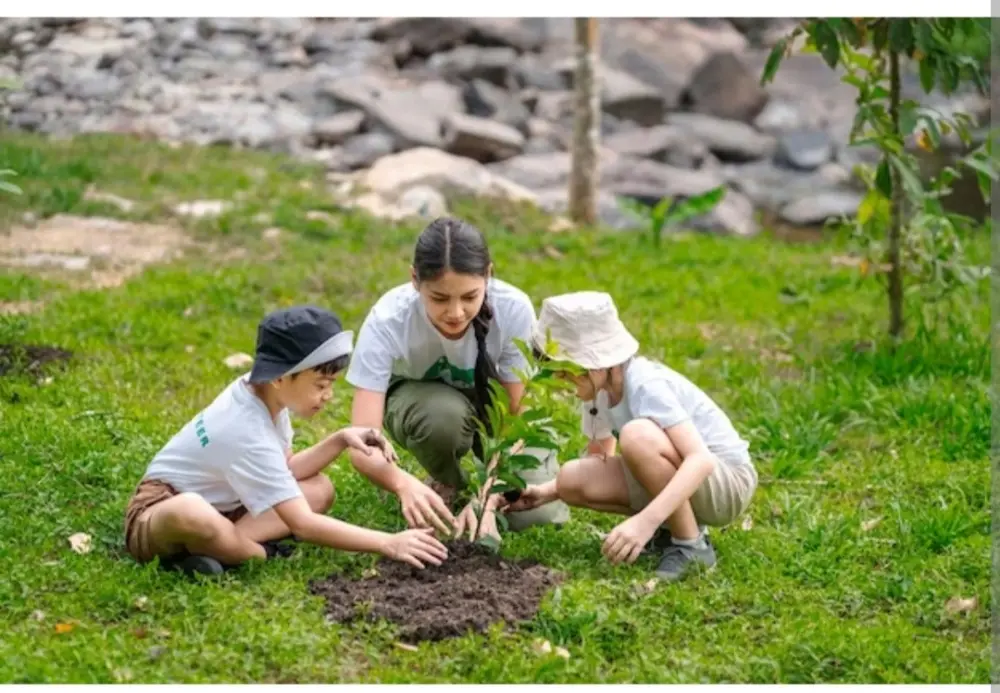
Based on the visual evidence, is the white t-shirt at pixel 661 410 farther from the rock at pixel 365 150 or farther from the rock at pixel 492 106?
the rock at pixel 492 106

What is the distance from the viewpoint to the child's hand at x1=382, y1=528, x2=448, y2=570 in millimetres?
4188

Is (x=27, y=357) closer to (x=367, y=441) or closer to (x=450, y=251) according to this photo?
(x=367, y=441)

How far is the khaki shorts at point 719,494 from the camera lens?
446 centimetres

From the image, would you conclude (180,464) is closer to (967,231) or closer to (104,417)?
(104,417)

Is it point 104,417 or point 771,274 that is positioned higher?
point 104,417

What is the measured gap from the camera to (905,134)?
6191 millimetres

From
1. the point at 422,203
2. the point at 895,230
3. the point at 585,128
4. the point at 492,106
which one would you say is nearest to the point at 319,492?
the point at 895,230

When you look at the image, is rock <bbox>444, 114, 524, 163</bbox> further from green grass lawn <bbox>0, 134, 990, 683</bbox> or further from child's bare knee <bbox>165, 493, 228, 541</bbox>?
child's bare knee <bbox>165, 493, 228, 541</bbox>

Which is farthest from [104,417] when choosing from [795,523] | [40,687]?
[795,523]

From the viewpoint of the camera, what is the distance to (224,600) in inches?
162

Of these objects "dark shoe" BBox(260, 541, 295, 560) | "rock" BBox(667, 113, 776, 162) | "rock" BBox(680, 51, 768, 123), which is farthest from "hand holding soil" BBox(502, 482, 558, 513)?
"rock" BBox(680, 51, 768, 123)

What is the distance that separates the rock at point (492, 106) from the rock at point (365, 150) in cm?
176

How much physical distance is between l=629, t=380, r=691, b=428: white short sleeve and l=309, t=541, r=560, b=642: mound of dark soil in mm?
511

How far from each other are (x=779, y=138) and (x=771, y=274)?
6177mm
